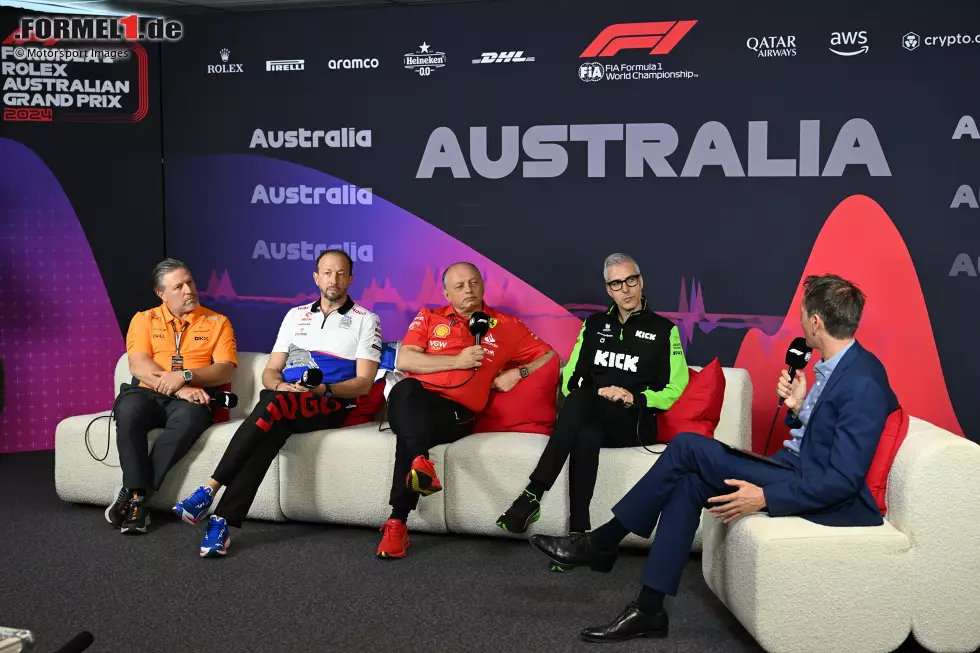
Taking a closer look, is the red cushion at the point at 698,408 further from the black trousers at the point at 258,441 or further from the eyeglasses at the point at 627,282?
the black trousers at the point at 258,441

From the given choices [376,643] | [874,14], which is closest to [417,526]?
[376,643]

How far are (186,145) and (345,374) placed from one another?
2183 millimetres

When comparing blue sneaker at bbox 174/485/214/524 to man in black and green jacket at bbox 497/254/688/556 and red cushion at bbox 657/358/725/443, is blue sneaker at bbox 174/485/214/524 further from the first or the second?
red cushion at bbox 657/358/725/443

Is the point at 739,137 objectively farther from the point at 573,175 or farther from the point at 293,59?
the point at 293,59

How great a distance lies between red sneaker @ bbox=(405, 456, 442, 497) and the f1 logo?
248cm

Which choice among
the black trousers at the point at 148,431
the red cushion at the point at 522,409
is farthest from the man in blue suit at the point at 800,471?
the black trousers at the point at 148,431

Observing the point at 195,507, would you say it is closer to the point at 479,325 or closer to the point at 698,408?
the point at 479,325

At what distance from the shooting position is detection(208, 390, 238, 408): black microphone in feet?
15.5

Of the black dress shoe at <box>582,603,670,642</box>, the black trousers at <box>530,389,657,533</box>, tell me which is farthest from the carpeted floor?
the black trousers at <box>530,389,657,533</box>

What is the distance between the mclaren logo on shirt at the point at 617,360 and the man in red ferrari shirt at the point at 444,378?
30 cm

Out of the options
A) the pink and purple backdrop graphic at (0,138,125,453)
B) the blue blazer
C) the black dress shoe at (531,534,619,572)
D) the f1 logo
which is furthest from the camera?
the pink and purple backdrop graphic at (0,138,125,453)

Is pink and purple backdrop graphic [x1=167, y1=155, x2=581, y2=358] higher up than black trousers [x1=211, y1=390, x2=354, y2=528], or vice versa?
pink and purple backdrop graphic [x1=167, y1=155, x2=581, y2=358]

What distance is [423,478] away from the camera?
400 centimetres

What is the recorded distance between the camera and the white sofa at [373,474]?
167 inches
